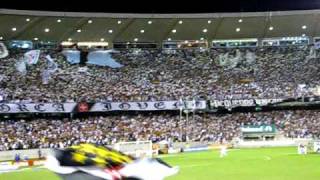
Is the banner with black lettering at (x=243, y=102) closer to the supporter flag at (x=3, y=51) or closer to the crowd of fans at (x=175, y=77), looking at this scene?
the crowd of fans at (x=175, y=77)

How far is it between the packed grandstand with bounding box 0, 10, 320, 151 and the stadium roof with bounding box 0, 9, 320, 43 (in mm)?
543

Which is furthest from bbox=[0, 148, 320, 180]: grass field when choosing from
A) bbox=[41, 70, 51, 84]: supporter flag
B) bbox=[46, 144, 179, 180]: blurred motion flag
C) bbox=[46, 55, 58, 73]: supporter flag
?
bbox=[46, 55, 58, 73]: supporter flag

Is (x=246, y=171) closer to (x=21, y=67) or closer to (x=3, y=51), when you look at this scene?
(x=21, y=67)

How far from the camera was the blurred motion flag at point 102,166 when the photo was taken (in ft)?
17.3

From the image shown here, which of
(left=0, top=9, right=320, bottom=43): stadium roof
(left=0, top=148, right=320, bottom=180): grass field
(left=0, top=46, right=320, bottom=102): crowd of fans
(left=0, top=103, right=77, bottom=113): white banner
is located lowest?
(left=0, top=148, right=320, bottom=180): grass field

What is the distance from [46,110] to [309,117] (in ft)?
95.3

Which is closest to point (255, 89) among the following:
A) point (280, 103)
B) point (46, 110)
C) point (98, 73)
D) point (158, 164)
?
point (280, 103)

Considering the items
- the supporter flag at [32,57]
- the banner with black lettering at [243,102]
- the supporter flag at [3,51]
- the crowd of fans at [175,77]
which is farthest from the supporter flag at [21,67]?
the banner with black lettering at [243,102]

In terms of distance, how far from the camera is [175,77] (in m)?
70.4

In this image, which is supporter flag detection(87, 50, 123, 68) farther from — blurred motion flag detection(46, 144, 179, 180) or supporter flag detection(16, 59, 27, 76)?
blurred motion flag detection(46, 144, 179, 180)

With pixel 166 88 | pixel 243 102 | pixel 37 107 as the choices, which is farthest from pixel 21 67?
pixel 243 102

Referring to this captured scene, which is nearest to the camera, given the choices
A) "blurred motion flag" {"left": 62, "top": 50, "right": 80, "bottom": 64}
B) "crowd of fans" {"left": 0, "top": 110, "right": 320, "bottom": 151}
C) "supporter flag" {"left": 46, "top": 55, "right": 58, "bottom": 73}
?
"crowd of fans" {"left": 0, "top": 110, "right": 320, "bottom": 151}

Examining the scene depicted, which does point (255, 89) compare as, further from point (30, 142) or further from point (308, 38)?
point (30, 142)

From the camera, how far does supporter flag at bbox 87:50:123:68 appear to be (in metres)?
71.6
